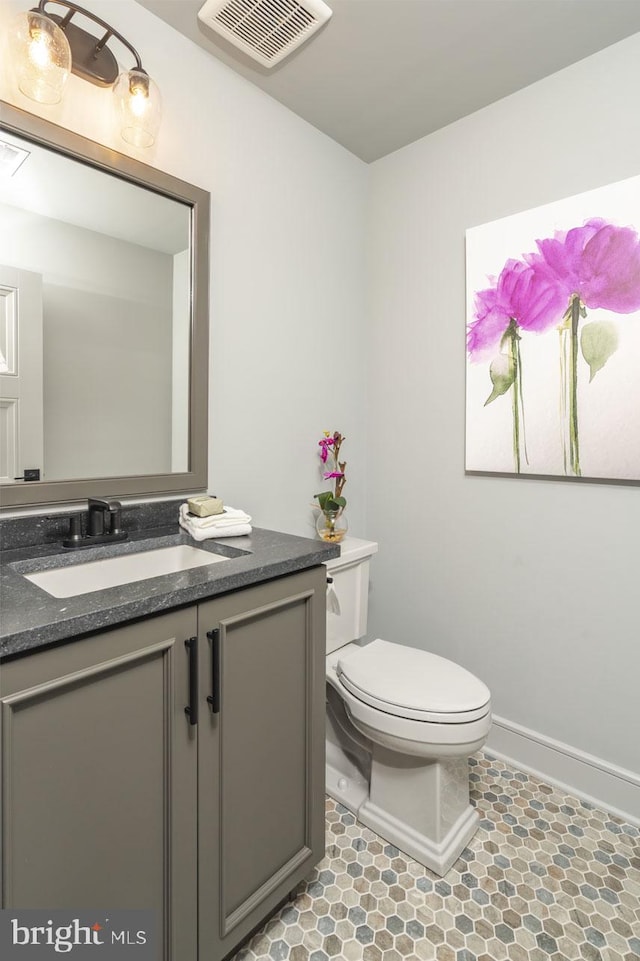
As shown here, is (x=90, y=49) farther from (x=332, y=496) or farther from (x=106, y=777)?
(x=106, y=777)

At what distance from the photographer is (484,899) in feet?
4.33

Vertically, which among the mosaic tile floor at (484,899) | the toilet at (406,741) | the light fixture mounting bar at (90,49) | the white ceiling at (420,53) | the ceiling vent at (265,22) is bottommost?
the mosaic tile floor at (484,899)

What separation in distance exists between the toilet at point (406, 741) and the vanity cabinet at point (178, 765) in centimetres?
26

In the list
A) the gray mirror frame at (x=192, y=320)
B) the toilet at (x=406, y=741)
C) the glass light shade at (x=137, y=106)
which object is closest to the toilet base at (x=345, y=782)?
the toilet at (x=406, y=741)

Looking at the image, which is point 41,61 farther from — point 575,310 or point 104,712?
point 575,310

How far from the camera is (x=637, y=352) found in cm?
156

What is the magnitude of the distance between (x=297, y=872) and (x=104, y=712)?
0.77 m

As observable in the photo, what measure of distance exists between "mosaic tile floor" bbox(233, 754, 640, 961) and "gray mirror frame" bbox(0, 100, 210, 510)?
1.21 m

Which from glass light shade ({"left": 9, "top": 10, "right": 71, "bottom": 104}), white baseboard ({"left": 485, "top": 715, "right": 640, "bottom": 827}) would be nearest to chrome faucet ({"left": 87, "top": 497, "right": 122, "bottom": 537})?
glass light shade ({"left": 9, "top": 10, "right": 71, "bottom": 104})

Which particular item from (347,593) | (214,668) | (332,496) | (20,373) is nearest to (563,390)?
(332,496)

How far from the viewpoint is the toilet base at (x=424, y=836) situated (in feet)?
4.63

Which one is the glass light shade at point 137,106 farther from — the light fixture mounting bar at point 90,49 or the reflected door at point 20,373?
the reflected door at point 20,373

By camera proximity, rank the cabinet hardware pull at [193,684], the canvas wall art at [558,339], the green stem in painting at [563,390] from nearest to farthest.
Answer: the cabinet hardware pull at [193,684]
the canvas wall art at [558,339]
the green stem in painting at [563,390]

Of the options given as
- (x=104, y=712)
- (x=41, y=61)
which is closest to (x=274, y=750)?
(x=104, y=712)
